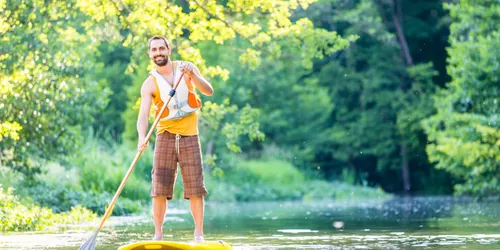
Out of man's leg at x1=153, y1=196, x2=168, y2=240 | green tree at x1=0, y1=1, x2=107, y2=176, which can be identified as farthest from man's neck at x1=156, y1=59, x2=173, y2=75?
green tree at x1=0, y1=1, x2=107, y2=176

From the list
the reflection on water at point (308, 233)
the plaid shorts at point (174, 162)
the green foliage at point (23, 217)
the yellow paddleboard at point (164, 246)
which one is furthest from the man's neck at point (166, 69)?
the green foliage at point (23, 217)

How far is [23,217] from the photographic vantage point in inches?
561

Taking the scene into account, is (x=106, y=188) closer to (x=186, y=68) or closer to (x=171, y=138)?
(x=171, y=138)

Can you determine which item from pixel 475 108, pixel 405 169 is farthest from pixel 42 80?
pixel 405 169

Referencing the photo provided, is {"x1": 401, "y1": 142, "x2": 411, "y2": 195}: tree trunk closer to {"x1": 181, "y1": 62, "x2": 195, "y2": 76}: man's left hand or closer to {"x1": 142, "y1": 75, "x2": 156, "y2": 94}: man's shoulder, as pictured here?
{"x1": 142, "y1": 75, "x2": 156, "y2": 94}: man's shoulder

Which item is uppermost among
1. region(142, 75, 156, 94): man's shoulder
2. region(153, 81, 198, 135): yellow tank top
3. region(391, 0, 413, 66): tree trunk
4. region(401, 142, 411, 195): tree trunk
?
region(391, 0, 413, 66): tree trunk

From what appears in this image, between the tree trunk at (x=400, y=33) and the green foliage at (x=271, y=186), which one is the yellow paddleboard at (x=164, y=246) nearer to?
the green foliage at (x=271, y=186)

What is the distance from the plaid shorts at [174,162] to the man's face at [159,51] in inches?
26.8

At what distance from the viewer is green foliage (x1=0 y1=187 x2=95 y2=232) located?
546 inches

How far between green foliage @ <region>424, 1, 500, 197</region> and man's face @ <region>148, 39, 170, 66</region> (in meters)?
13.9

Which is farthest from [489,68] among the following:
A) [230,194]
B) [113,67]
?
[113,67]

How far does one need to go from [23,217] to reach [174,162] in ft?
15.4

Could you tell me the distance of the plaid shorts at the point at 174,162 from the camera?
1015cm

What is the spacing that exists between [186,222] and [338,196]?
1750 centimetres
